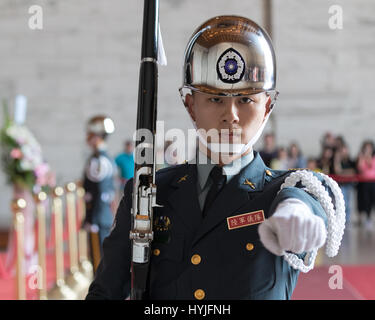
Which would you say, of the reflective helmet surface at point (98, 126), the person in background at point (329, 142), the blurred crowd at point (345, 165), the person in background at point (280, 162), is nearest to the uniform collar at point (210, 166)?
the reflective helmet surface at point (98, 126)

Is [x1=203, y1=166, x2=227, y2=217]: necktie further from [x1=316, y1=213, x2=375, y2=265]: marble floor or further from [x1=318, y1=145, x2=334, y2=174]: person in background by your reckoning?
[x1=318, y1=145, x2=334, y2=174]: person in background

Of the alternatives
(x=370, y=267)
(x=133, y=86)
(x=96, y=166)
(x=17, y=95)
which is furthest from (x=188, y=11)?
(x=370, y=267)

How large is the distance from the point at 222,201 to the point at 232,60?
11.2 inches

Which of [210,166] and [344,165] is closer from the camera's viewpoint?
[210,166]

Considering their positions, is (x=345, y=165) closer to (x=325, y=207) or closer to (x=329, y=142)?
(x=329, y=142)

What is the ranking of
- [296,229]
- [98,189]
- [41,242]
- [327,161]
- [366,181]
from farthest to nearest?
[366,181]
[327,161]
[98,189]
[41,242]
[296,229]

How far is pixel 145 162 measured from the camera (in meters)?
0.97

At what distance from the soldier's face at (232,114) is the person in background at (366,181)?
6703mm

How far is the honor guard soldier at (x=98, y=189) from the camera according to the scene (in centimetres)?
416

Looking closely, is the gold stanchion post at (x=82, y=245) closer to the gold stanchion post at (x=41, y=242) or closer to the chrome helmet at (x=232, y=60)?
the gold stanchion post at (x=41, y=242)

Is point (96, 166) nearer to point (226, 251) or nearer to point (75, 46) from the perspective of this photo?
point (226, 251)

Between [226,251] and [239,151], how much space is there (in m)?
0.21

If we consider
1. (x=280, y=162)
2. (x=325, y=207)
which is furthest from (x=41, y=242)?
(x=280, y=162)
